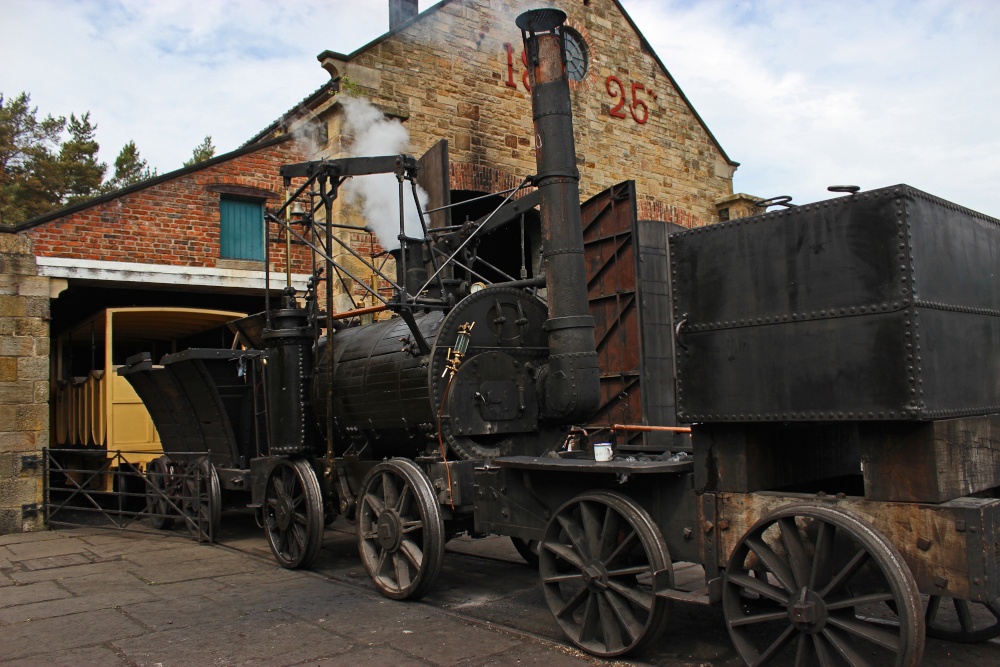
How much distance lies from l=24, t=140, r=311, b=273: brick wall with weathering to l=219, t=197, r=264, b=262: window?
144 mm

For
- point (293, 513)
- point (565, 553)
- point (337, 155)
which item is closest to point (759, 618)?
point (565, 553)

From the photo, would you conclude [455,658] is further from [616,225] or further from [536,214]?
[536,214]

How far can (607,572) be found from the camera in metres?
4.64

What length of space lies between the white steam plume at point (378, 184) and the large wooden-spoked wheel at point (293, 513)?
3152mm

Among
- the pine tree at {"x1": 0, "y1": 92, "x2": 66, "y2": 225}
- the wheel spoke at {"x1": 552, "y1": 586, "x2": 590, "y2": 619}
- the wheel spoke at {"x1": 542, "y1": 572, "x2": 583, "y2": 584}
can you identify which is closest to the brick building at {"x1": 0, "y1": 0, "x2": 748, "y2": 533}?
the wheel spoke at {"x1": 542, "y1": 572, "x2": 583, "y2": 584}

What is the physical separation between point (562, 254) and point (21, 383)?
294 inches

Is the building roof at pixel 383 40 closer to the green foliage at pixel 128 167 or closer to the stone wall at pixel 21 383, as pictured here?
the stone wall at pixel 21 383

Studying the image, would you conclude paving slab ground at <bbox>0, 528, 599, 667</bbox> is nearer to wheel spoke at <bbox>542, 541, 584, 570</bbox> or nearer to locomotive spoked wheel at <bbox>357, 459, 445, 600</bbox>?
locomotive spoked wheel at <bbox>357, 459, 445, 600</bbox>

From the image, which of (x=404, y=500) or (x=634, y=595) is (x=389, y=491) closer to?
(x=404, y=500)

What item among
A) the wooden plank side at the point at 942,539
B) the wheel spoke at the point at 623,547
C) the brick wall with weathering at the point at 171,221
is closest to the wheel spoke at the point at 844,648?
the wooden plank side at the point at 942,539

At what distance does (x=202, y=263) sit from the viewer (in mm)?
11117

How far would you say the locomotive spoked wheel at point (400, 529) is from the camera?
5824 millimetres

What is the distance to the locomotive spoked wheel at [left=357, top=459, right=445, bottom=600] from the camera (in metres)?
5.82

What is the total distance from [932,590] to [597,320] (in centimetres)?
629
